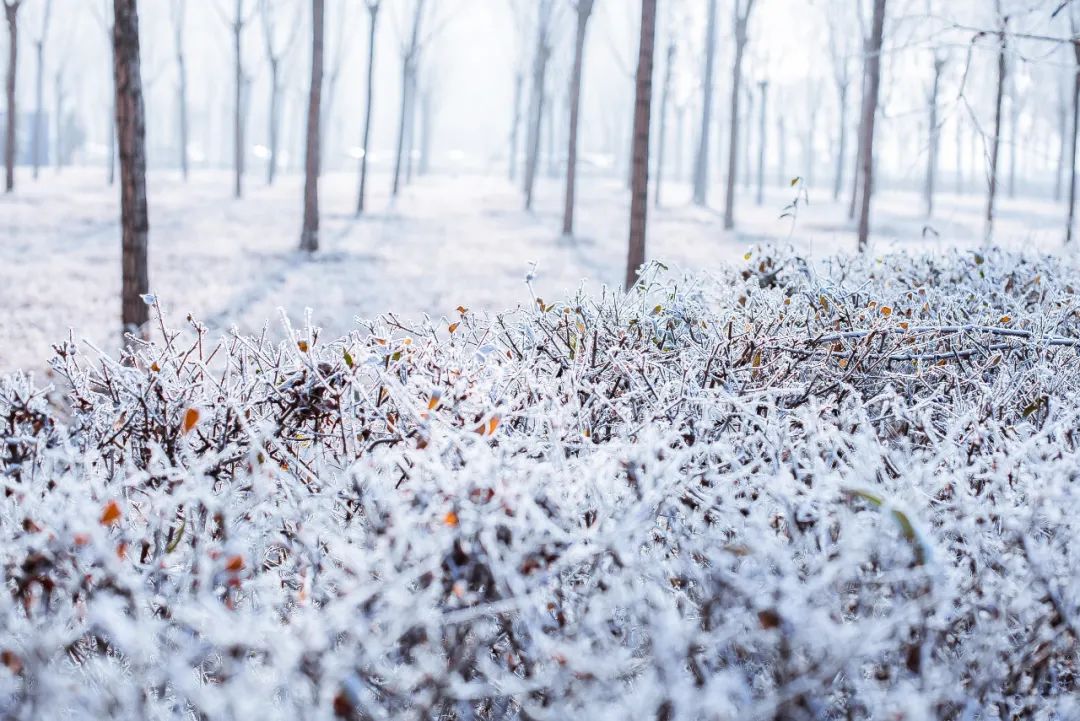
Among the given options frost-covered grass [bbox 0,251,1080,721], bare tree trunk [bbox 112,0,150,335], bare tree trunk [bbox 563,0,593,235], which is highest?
bare tree trunk [bbox 563,0,593,235]

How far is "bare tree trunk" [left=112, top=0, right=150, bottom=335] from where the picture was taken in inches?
235

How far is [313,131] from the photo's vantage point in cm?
1278

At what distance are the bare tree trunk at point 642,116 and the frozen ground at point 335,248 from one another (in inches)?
56.2

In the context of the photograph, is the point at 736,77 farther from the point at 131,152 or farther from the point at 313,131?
the point at 131,152

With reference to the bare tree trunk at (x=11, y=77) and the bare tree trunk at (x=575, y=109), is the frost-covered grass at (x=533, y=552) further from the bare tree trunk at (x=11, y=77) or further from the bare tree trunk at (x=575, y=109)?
the bare tree trunk at (x=11, y=77)

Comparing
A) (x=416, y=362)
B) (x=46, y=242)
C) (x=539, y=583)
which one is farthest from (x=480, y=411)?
(x=46, y=242)

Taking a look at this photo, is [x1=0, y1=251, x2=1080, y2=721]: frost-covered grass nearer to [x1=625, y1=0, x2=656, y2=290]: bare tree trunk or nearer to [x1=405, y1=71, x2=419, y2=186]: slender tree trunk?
[x1=625, y1=0, x2=656, y2=290]: bare tree trunk

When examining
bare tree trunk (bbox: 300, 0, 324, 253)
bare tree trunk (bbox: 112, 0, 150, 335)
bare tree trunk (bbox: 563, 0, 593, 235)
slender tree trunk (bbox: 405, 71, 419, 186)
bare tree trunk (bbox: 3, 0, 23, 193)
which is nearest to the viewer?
bare tree trunk (bbox: 112, 0, 150, 335)

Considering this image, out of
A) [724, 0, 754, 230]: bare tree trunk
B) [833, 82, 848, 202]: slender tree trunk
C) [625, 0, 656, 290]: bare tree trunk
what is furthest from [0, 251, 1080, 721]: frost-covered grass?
[833, 82, 848, 202]: slender tree trunk

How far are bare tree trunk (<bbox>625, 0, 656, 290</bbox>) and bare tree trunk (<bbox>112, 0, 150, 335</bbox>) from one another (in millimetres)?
4016

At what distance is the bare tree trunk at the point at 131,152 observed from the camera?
5.96 metres

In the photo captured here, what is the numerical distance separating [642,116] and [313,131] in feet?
21.4

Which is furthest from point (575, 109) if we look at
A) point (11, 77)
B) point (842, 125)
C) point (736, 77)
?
point (842, 125)

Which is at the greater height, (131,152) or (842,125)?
(842,125)
